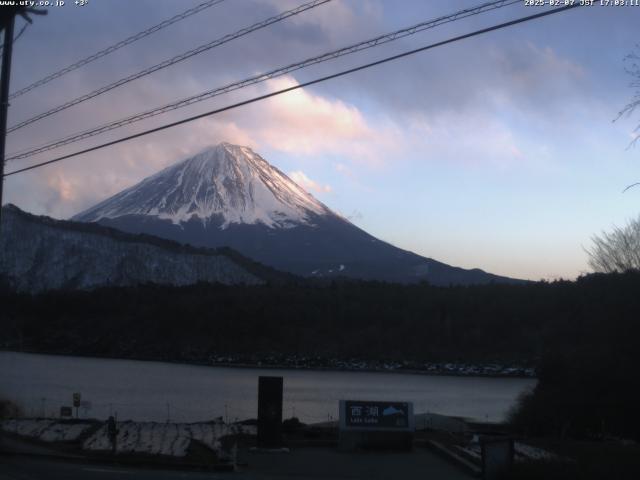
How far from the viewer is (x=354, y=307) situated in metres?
116

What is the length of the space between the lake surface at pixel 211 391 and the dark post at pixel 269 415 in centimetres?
1048

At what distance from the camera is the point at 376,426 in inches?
857

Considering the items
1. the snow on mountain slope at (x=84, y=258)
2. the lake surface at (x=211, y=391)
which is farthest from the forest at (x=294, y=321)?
the lake surface at (x=211, y=391)

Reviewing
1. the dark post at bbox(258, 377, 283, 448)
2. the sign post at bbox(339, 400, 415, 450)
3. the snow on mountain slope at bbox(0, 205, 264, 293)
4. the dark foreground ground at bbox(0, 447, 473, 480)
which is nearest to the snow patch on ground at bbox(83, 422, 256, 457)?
the dark post at bbox(258, 377, 283, 448)

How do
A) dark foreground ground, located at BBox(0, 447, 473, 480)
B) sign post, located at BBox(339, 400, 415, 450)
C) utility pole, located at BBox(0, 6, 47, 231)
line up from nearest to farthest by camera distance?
dark foreground ground, located at BBox(0, 447, 473, 480) → utility pole, located at BBox(0, 6, 47, 231) → sign post, located at BBox(339, 400, 415, 450)

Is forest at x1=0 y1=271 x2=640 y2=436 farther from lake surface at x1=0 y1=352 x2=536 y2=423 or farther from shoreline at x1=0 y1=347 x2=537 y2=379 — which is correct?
lake surface at x1=0 y1=352 x2=536 y2=423

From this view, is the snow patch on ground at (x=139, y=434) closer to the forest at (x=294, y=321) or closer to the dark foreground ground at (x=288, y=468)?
the dark foreground ground at (x=288, y=468)

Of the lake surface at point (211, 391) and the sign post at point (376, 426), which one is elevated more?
the lake surface at point (211, 391)

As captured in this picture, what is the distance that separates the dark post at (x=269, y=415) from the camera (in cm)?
2105

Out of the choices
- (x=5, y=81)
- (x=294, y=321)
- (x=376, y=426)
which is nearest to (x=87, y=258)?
(x=294, y=321)

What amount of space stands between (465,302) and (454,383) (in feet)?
99.0

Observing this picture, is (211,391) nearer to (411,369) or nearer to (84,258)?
(411,369)

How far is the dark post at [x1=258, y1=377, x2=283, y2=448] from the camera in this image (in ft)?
→ 69.1

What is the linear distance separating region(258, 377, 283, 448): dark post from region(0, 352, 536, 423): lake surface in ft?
34.4
